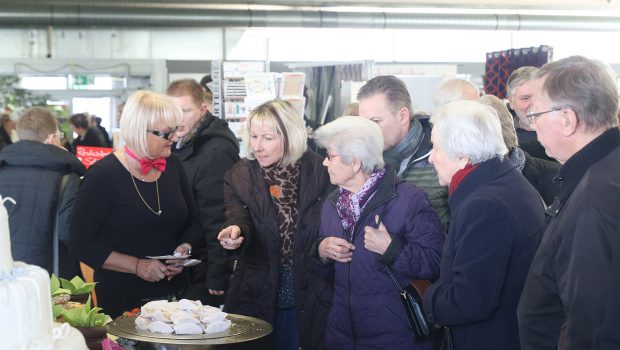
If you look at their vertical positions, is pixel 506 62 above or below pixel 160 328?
above

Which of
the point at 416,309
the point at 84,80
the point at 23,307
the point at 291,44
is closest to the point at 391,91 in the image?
the point at 416,309

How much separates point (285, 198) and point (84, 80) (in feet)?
34.1

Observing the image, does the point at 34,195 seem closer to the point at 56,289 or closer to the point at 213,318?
the point at 56,289

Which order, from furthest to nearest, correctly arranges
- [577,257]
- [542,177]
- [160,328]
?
[542,177] → [160,328] → [577,257]

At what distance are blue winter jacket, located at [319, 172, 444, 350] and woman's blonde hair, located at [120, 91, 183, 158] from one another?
102 cm

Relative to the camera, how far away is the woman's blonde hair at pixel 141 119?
11.7 ft

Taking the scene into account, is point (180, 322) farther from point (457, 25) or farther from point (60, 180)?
point (457, 25)

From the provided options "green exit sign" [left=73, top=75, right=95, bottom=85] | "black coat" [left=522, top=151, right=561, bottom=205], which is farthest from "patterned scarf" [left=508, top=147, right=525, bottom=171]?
"green exit sign" [left=73, top=75, right=95, bottom=85]

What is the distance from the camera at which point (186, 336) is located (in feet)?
8.65

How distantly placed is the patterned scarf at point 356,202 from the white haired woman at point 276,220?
0.29 m

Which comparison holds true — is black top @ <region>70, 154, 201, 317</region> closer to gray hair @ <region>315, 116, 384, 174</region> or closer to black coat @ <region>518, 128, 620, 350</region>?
gray hair @ <region>315, 116, 384, 174</region>

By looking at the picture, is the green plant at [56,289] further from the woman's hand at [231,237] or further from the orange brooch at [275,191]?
the orange brooch at [275,191]

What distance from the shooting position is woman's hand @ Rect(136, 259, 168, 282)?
352cm

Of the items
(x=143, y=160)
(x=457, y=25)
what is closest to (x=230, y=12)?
(x=457, y=25)
